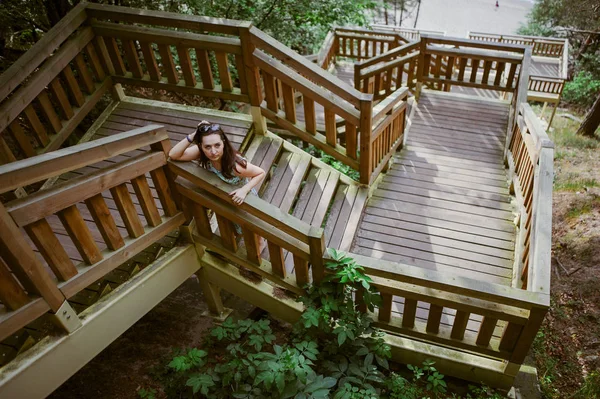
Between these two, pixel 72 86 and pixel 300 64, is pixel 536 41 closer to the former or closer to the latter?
pixel 300 64

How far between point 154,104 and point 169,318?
9.38ft

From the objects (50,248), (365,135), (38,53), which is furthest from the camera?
(365,135)

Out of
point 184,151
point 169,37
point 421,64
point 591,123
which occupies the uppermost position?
point 169,37

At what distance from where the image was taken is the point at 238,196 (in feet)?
10.4

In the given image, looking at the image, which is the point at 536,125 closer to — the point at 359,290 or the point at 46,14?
the point at 359,290

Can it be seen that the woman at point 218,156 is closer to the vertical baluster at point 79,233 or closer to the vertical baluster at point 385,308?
the vertical baluster at point 79,233

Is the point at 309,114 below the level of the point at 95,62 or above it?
below

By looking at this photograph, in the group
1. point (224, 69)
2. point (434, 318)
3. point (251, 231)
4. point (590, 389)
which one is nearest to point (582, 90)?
point (590, 389)

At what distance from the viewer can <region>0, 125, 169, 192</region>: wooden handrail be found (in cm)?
227

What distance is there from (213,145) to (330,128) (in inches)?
77.4

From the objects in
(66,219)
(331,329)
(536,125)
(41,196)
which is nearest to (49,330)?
(66,219)

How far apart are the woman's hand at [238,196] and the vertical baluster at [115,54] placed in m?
2.86

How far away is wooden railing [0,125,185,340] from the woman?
190 millimetres

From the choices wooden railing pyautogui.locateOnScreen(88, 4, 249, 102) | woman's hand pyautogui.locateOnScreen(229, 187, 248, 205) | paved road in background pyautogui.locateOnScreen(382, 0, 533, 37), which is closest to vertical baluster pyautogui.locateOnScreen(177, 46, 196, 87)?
wooden railing pyautogui.locateOnScreen(88, 4, 249, 102)
